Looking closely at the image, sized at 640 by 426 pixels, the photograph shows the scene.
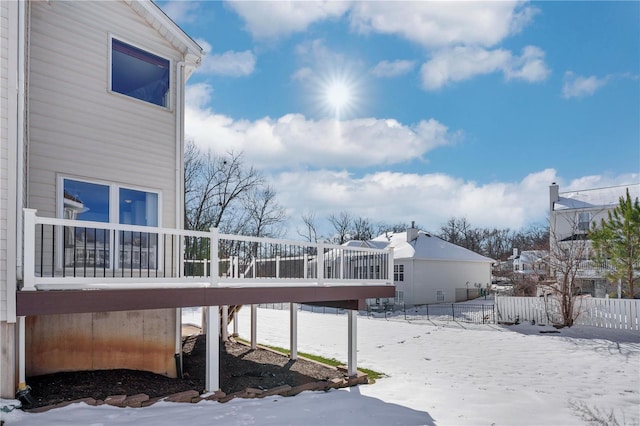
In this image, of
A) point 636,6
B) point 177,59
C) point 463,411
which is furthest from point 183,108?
point 636,6

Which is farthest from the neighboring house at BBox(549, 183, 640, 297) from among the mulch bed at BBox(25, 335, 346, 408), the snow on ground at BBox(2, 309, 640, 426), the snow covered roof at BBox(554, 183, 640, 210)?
the mulch bed at BBox(25, 335, 346, 408)

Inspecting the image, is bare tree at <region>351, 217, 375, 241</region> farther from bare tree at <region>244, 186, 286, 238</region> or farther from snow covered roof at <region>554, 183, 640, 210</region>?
snow covered roof at <region>554, 183, 640, 210</region>

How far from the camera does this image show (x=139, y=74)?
8.05m

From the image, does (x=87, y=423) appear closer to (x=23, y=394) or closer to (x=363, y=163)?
(x=23, y=394)

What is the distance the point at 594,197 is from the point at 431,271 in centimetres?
1334

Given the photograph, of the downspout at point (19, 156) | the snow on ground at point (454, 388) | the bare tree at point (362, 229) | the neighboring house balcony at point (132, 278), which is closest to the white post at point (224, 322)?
the snow on ground at point (454, 388)

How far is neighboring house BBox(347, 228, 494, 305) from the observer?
25.8 metres

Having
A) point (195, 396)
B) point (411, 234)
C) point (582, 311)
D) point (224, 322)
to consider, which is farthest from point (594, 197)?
point (195, 396)

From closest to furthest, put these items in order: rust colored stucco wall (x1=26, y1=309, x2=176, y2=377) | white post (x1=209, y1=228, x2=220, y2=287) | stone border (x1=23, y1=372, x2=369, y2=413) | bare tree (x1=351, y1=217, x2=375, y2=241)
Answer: stone border (x1=23, y1=372, x2=369, y2=413) → white post (x1=209, y1=228, x2=220, y2=287) → rust colored stucco wall (x1=26, y1=309, x2=176, y2=377) → bare tree (x1=351, y1=217, x2=375, y2=241)

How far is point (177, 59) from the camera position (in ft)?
28.2

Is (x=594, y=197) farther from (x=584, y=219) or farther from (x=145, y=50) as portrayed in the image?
(x=145, y=50)

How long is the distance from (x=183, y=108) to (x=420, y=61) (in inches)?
330

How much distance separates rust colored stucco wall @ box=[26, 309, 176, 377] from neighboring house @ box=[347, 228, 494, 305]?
18.4 meters

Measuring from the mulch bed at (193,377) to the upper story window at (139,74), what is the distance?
5049mm
